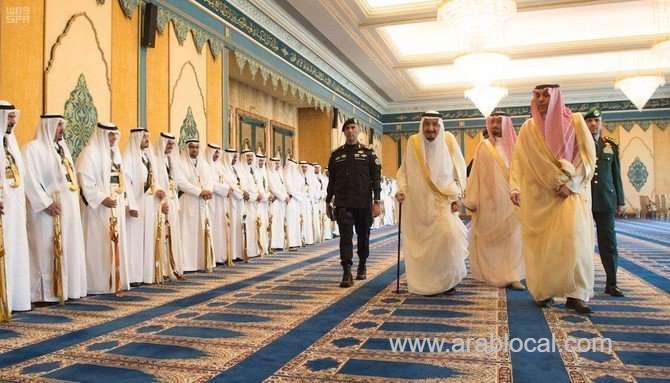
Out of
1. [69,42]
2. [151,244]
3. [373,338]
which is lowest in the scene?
[373,338]

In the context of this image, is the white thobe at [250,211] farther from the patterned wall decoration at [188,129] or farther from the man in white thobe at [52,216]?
the man in white thobe at [52,216]

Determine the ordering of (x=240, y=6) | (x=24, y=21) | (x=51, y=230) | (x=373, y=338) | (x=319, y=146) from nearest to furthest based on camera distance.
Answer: (x=373, y=338)
(x=51, y=230)
(x=24, y=21)
(x=240, y=6)
(x=319, y=146)

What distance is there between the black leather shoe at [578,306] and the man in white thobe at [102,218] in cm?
334

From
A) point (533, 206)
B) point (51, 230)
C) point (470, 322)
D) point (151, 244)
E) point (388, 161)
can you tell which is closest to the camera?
point (470, 322)

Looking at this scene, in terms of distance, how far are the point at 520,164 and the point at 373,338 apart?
66.9 inches

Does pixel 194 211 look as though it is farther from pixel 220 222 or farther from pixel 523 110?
pixel 523 110

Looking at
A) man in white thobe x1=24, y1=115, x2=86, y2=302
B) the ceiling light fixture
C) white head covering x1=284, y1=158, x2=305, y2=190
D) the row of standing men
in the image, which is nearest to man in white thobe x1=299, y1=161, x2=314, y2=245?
white head covering x1=284, y1=158, x2=305, y2=190

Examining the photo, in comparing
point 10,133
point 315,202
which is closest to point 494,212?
point 10,133

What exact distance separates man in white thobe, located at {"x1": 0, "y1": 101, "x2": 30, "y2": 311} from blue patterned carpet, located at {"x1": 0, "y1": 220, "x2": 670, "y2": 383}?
0.58 feet

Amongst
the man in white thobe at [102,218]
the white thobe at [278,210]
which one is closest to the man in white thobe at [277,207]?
the white thobe at [278,210]

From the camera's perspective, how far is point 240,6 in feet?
26.6

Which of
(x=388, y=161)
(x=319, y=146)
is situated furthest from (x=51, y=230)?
(x=388, y=161)

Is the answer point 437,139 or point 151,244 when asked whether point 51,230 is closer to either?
point 151,244

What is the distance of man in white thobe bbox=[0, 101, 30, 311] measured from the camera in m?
3.66
